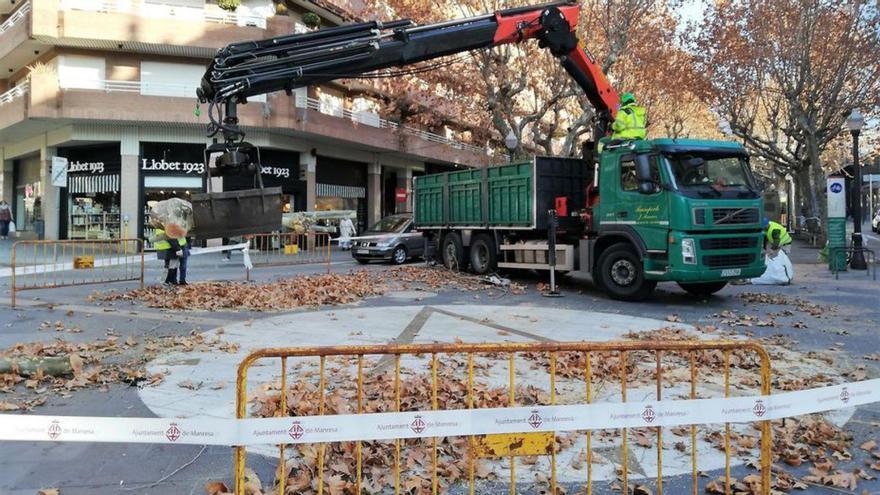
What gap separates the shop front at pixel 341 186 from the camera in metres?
30.0

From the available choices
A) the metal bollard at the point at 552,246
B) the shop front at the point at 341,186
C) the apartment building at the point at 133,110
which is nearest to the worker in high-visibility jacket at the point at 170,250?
the metal bollard at the point at 552,246

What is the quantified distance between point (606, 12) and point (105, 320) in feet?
59.0

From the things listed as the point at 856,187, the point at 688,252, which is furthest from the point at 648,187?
the point at 856,187

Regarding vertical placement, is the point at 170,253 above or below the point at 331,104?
below

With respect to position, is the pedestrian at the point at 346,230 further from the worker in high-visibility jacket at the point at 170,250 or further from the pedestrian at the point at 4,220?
the pedestrian at the point at 4,220

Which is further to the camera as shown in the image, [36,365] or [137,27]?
[137,27]

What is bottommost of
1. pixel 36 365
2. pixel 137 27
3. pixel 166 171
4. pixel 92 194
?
pixel 36 365

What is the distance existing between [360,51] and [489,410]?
7.42 m

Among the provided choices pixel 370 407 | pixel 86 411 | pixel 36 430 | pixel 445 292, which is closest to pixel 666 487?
pixel 370 407

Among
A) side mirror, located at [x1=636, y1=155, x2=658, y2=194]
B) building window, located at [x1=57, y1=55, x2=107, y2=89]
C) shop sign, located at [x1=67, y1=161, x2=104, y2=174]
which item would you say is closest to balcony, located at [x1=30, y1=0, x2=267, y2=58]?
building window, located at [x1=57, y1=55, x2=107, y2=89]

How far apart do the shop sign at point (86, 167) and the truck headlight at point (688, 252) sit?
2423cm

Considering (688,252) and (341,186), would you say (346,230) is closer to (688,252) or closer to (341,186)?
(341,186)

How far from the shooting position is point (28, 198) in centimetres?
3228

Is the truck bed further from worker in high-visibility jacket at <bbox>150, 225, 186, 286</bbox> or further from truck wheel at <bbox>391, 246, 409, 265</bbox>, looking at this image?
worker in high-visibility jacket at <bbox>150, 225, 186, 286</bbox>
